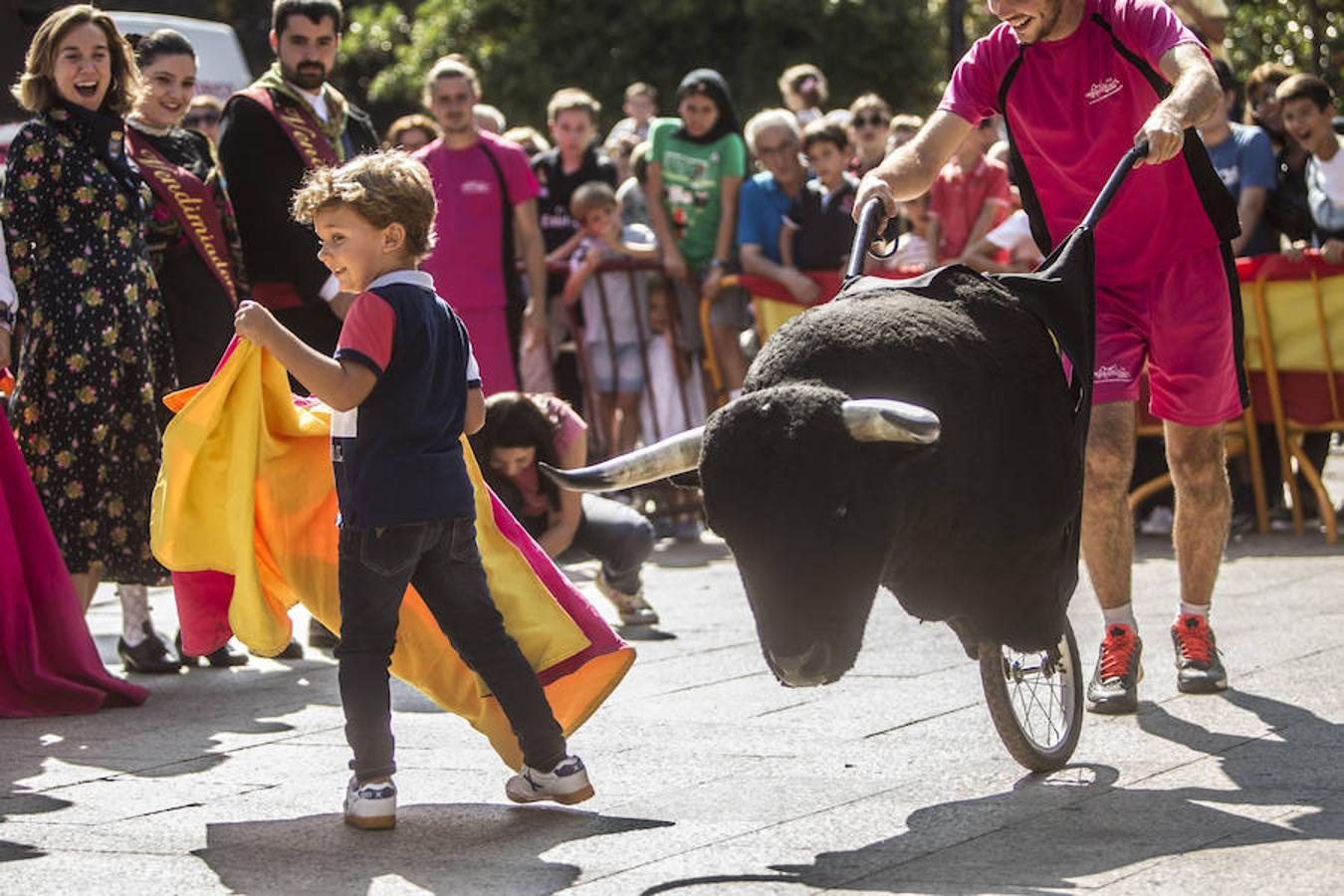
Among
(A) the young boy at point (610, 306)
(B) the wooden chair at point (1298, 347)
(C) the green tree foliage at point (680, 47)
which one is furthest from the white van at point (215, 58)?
(C) the green tree foliage at point (680, 47)

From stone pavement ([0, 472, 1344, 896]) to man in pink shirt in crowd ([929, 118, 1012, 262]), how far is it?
4.27m

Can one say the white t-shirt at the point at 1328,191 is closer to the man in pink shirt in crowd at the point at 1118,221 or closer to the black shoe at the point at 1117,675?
the man in pink shirt in crowd at the point at 1118,221

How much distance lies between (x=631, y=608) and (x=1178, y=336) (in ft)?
9.15

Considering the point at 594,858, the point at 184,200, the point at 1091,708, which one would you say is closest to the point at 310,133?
the point at 184,200

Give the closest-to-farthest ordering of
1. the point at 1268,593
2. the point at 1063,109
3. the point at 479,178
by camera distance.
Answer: the point at 1063,109
the point at 1268,593
the point at 479,178

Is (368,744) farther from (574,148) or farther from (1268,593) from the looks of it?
(574,148)

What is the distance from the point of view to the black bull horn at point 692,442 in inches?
170

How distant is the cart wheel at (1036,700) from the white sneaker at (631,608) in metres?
2.96

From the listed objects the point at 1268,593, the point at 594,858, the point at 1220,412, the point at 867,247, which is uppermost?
the point at 867,247

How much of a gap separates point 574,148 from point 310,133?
4.35 m

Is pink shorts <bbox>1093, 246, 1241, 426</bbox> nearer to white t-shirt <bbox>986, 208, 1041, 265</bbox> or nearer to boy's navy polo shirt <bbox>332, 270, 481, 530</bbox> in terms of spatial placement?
boy's navy polo shirt <bbox>332, 270, 481, 530</bbox>

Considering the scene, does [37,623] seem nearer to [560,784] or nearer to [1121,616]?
[560,784]

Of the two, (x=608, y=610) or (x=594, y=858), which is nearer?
(x=594, y=858)

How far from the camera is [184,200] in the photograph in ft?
25.9
